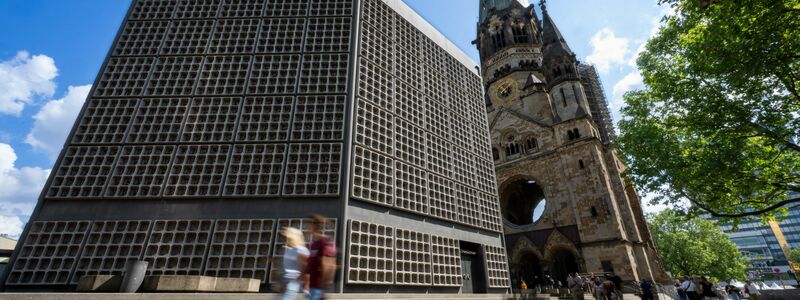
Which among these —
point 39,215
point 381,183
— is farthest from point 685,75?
point 39,215

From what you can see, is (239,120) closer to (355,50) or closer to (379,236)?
(355,50)

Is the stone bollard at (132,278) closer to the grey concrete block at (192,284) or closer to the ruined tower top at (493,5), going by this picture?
the grey concrete block at (192,284)

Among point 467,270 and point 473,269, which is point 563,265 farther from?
point 467,270

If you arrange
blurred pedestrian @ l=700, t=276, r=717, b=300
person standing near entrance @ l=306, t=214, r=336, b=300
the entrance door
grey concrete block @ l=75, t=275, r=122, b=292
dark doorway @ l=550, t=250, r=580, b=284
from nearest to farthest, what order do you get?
person standing near entrance @ l=306, t=214, r=336, b=300
grey concrete block @ l=75, t=275, r=122, b=292
blurred pedestrian @ l=700, t=276, r=717, b=300
the entrance door
dark doorway @ l=550, t=250, r=580, b=284

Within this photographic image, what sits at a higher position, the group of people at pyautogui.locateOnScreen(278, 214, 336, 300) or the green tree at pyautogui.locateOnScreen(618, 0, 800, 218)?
the green tree at pyautogui.locateOnScreen(618, 0, 800, 218)

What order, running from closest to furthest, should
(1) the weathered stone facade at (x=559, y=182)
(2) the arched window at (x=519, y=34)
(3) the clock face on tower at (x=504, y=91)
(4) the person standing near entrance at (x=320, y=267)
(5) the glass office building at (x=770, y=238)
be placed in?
(4) the person standing near entrance at (x=320, y=267), (1) the weathered stone facade at (x=559, y=182), (3) the clock face on tower at (x=504, y=91), (2) the arched window at (x=519, y=34), (5) the glass office building at (x=770, y=238)

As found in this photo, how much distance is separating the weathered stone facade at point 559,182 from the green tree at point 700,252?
588 inches

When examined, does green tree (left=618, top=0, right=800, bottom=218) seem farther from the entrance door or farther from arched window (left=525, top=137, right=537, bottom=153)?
arched window (left=525, top=137, right=537, bottom=153)

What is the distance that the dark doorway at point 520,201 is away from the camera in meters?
32.5

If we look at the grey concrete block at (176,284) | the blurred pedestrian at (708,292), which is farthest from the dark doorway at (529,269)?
the grey concrete block at (176,284)

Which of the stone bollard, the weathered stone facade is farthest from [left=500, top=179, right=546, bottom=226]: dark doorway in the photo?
the stone bollard

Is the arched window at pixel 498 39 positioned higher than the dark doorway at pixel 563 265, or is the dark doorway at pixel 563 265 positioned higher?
the arched window at pixel 498 39

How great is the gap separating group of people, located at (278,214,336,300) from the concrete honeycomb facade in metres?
5.59

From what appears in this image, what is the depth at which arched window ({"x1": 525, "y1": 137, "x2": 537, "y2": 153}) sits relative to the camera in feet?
104
